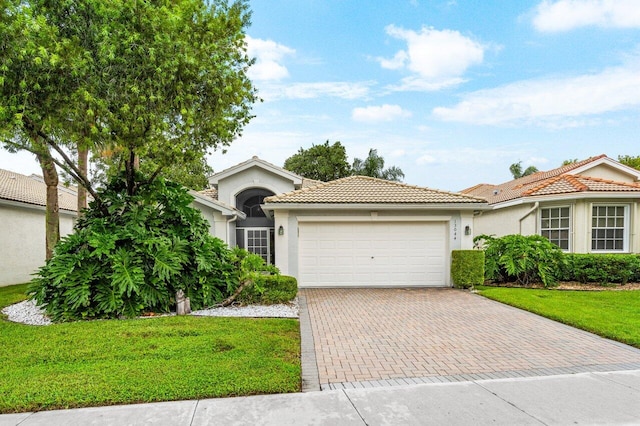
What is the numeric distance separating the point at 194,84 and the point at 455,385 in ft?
25.2

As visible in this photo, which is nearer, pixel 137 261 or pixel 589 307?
pixel 137 261

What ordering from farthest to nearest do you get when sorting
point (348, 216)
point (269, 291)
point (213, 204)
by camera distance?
point (213, 204) → point (348, 216) → point (269, 291)

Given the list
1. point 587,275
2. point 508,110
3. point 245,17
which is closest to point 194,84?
point 245,17

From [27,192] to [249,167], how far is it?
10.1 m

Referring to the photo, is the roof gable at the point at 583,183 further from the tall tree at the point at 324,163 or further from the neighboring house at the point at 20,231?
the neighboring house at the point at 20,231

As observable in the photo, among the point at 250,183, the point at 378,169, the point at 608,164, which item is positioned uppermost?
the point at 378,169

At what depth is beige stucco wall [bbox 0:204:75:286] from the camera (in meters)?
13.4

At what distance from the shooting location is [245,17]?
32.0 ft

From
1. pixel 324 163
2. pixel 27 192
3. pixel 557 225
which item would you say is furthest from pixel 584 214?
pixel 324 163

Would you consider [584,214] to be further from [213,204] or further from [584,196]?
[213,204]

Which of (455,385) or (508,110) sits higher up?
(508,110)

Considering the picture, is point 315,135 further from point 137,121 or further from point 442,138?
point 137,121

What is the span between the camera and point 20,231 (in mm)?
14172

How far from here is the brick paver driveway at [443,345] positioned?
15.2 ft
